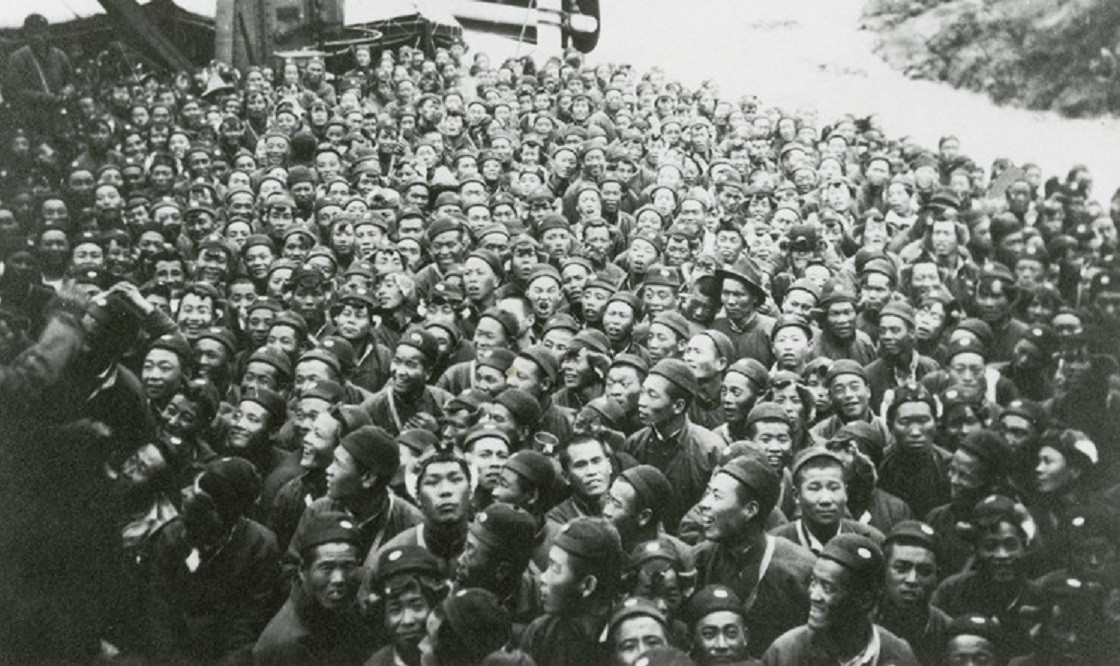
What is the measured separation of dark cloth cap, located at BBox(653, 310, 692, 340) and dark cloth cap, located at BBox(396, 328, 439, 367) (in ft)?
5.13

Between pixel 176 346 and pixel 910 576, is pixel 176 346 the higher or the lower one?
the higher one

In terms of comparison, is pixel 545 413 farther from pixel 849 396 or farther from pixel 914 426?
pixel 914 426

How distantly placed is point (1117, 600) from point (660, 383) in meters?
2.65

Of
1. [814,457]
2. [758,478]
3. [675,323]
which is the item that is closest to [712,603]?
[758,478]

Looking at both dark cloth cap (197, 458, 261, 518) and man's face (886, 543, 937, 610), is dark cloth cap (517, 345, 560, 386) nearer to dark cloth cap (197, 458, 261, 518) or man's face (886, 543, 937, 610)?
dark cloth cap (197, 458, 261, 518)

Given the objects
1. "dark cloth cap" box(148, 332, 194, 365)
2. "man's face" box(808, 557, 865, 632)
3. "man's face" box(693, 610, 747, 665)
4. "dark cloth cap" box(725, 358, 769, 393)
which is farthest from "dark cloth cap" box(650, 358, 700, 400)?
"dark cloth cap" box(148, 332, 194, 365)

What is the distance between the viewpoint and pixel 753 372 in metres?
6.29

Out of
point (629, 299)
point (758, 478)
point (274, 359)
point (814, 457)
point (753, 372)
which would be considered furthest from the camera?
point (629, 299)

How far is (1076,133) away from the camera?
14.7 metres

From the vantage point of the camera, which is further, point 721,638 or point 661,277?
point 661,277

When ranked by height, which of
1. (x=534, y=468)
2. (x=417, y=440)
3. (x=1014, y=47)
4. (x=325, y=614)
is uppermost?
(x=1014, y=47)

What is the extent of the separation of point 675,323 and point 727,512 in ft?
8.55

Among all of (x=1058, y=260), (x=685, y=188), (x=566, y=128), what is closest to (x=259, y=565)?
(x=1058, y=260)

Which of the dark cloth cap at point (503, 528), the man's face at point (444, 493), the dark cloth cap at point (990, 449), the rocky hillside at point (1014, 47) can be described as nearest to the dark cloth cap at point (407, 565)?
the dark cloth cap at point (503, 528)
